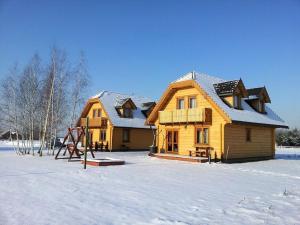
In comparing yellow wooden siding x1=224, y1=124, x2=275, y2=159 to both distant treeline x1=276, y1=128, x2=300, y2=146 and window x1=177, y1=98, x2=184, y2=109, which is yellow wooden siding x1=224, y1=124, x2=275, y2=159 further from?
distant treeline x1=276, y1=128, x2=300, y2=146

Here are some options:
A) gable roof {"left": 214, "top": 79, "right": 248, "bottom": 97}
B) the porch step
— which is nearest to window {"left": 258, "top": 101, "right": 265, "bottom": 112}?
gable roof {"left": 214, "top": 79, "right": 248, "bottom": 97}

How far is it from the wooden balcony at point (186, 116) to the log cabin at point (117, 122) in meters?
6.36

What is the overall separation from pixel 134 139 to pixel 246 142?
1387 cm

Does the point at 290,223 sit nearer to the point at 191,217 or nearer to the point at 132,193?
the point at 191,217

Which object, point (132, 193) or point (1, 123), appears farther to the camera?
point (1, 123)

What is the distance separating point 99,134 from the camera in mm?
34000

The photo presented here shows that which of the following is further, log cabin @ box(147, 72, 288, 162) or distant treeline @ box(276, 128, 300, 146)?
distant treeline @ box(276, 128, 300, 146)

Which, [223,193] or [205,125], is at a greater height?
[205,125]

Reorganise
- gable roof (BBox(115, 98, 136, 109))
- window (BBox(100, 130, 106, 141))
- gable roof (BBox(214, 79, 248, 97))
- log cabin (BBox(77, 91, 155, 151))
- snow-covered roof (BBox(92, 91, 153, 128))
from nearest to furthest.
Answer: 1. gable roof (BBox(214, 79, 248, 97))
2. log cabin (BBox(77, 91, 155, 151))
3. snow-covered roof (BBox(92, 91, 153, 128))
4. gable roof (BBox(115, 98, 136, 109))
5. window (BBox(100, 130, 106, 141))

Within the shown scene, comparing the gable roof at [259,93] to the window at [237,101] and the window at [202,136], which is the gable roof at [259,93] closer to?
the window at [237,101]

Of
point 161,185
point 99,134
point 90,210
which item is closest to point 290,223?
point 90,210

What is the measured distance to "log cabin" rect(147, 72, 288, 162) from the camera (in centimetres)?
2186

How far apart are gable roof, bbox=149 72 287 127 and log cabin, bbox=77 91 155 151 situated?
28.2ft

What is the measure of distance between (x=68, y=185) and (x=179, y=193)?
3749 millimetres
